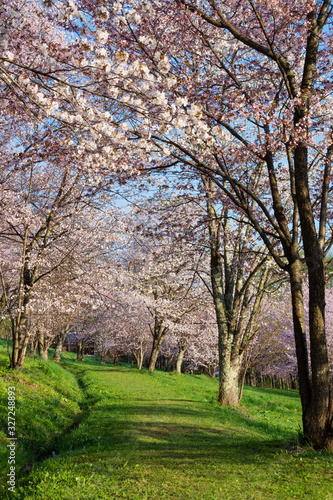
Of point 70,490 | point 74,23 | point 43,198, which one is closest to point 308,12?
point 74,23

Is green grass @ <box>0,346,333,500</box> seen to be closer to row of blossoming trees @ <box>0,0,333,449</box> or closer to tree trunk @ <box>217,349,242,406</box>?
row of blossoming trees @ <box>0,0,333,449</box>

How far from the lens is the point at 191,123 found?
6133 mm

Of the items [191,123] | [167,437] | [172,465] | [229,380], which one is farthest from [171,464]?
Result: [229,380]

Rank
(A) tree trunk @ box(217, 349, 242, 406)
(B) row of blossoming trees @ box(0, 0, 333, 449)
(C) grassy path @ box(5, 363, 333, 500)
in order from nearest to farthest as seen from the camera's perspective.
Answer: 1. (C) grassy path @ box(5, 363, 333, 500)
2. (B) row of blossoming trees @ box(0, 0, 333, 449)
3. (A) tree trunk @ box(217, 349, 242, 406)

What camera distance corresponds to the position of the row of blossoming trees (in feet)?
19.2

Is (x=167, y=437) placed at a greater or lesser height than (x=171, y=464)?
greater

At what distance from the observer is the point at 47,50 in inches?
213

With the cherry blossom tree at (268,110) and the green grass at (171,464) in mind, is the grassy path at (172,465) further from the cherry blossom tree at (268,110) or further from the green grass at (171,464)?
the cherry blossom tree at (268,110)

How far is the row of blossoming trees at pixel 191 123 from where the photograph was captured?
586 centimetres

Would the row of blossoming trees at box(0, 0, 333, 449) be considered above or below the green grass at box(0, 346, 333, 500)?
above

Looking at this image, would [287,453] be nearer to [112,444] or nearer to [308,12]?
[112,444]

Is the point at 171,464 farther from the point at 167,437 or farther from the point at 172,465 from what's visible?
the point at 167,437

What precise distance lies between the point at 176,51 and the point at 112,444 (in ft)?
28.4

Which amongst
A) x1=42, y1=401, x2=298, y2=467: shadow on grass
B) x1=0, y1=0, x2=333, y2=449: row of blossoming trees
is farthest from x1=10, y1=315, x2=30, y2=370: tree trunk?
x1=42, y1=401, x2=298, y2=467: shadow on grass
